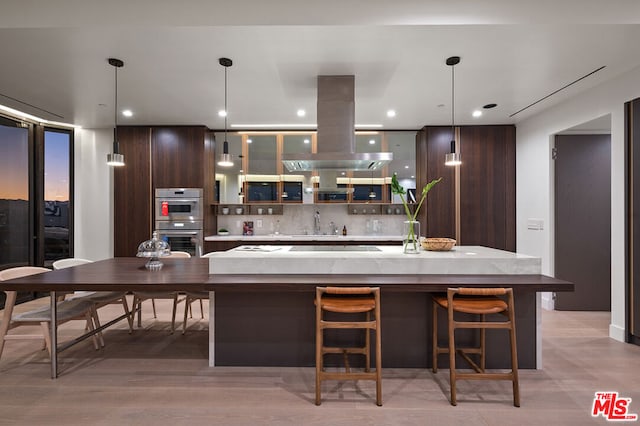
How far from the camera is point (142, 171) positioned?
5.11 meters

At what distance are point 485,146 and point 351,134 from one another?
2990mm

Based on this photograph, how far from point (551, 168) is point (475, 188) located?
103cm

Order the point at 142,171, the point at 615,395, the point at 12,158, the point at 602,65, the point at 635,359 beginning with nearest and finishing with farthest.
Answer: the point at 615,395 → the point at 635,359 → the point at 602,65 → the point at 12,158 → the point at 142,171

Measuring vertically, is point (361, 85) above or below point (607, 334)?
above

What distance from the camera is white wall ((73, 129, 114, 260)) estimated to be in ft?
17.4

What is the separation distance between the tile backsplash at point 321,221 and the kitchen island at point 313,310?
288cm

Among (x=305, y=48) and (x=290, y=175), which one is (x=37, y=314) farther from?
(x=290, y=175)

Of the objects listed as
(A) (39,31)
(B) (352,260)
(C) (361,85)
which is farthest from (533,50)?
(A) (39,31)

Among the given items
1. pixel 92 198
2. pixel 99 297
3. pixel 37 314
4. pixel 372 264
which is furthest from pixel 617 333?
pixel 92 198

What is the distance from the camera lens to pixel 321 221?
5680mm

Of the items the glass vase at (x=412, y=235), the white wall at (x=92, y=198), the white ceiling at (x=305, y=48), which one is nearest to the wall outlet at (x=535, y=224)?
the white ceiling at (x=305, y=48)

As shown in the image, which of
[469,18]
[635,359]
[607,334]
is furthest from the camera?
[607,334]

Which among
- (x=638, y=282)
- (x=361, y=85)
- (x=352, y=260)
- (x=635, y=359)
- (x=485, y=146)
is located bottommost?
(x=635, y=359)

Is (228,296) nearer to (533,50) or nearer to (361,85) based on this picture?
(361,85)
